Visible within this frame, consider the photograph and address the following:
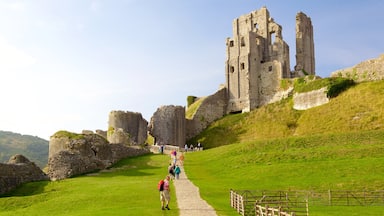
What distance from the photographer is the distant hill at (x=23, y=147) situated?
6051 inches

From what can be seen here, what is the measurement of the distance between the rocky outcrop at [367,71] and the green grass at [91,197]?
38.1 meters

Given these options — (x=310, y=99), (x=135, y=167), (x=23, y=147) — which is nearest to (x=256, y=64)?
(x=310, y=99)

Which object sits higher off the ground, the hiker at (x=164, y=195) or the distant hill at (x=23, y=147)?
the distant hill at (x=23, y=147)

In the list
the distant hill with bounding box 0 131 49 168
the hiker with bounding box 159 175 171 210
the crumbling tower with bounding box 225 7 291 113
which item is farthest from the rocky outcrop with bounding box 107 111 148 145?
the distant hill with bounding box 0 131 49 168

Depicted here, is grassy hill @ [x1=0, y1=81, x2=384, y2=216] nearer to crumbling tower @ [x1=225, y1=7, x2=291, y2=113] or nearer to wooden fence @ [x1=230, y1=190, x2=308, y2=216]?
wooden fence @ [x1=230, y1=190, x2=308, y2=216]

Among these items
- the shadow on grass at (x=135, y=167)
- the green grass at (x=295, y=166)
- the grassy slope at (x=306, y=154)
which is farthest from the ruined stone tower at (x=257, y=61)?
the shadow on grass at (x=135, y=167)

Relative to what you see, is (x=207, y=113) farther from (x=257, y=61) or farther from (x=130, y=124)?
(x=130, y=124)

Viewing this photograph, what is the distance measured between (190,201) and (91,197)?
281 inches

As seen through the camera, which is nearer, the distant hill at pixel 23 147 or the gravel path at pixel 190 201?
the gravel path at pixel 190 201

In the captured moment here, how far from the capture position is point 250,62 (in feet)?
262

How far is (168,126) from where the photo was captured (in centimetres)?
7325

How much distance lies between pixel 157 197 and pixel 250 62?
2218 inches

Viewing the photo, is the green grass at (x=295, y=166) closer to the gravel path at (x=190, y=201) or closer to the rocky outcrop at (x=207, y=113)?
the gravel path at (x=190, y=201)

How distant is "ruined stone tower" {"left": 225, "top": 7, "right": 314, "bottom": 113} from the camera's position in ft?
258
